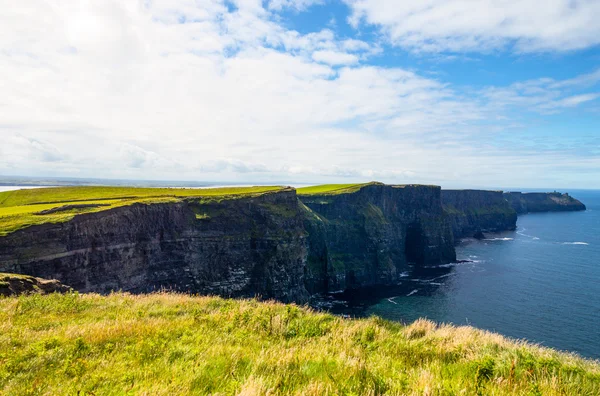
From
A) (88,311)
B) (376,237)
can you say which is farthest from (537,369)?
(376,237)

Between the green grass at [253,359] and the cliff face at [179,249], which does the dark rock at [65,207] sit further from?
the green grass at [253,359]

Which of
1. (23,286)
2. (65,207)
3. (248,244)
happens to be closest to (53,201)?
(65,207)

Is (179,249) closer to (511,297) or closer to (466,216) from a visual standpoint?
(511,297)

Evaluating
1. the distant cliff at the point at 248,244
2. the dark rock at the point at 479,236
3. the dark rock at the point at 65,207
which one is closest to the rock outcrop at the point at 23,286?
the distant cliff at the point at 248,244

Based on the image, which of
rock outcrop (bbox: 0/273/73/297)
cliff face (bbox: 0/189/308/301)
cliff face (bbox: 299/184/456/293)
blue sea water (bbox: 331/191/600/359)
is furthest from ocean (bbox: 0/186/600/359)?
rock outcrop (bbox: 0/273/73/297)

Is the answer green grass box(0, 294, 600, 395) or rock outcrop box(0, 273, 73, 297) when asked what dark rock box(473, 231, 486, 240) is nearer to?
green grass box(0, 294, 600, 395)

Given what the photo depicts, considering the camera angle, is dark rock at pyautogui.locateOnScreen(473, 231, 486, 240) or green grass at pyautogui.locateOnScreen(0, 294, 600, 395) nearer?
green grass at pyautogui.locateOnScreen(0, 294, 600, 395)

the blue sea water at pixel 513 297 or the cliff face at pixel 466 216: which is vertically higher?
the cliff face at pixel 466 216

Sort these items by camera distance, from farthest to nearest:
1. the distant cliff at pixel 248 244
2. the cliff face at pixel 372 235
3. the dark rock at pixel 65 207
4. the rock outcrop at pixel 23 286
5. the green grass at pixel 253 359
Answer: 1. the cliff face at pixel 372 235
2. the dark rock at pixel 65 207
3. the distant cliff at pixel 248 244
4. the rock outcrop at pixel 23 286
5. the green grass at pixel 253 359
